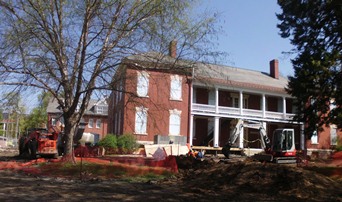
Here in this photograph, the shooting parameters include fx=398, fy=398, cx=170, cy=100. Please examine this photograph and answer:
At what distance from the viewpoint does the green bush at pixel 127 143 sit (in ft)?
99.1

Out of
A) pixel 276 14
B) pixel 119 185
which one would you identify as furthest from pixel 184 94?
pixel 119 185

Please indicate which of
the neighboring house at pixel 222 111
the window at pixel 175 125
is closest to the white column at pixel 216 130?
the neighboring house at pixel 222 111

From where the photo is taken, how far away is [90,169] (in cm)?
1605

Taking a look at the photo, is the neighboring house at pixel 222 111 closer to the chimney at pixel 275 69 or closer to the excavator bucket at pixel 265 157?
the chimney at pixel 275 69

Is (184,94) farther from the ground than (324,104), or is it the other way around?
(184,94)

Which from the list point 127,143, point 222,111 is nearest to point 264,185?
point 127,143

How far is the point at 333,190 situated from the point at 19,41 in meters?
12.2

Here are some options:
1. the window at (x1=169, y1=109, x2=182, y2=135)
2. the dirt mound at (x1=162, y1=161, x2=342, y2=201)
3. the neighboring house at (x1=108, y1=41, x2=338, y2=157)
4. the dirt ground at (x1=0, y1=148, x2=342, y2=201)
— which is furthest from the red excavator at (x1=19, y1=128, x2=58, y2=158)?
the window at (x1=169, y1=109, x2=182, y2=135)

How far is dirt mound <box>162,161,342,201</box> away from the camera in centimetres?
1107

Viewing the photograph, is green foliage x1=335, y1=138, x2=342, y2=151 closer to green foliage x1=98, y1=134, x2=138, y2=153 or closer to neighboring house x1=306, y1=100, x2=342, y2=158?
neighboring house x1=306, y1=100, x2=342, y2=158

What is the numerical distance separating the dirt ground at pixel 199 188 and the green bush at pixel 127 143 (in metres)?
15.5

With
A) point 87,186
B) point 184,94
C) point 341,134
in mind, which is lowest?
point 87,186

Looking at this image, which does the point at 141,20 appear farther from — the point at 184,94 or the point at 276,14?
the point at 184,94

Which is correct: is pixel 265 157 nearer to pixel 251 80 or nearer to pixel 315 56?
pixel 315 56
